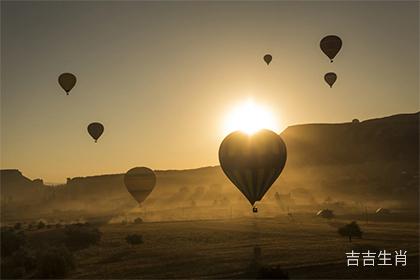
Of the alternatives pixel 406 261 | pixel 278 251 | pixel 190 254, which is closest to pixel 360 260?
pixel 406 261

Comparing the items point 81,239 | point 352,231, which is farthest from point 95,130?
point 352,231

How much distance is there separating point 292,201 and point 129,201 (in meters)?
59.3

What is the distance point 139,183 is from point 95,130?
8.82 meters

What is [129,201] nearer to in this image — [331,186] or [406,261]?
[331,186]

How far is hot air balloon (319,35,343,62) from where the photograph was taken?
52.1 m

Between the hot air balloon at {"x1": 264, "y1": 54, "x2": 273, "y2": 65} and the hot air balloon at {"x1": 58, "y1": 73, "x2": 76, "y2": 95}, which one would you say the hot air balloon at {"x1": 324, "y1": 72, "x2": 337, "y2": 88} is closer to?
the hot air balloon at {"x1": 264, "y1": 54, "x2": 273, "y2": 65}

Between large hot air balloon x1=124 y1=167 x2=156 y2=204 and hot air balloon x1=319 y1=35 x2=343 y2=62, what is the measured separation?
28.2m

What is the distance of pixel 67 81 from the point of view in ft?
177

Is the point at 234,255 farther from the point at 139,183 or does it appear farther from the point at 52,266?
the point at 139,183

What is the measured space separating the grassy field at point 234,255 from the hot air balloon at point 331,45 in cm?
1839

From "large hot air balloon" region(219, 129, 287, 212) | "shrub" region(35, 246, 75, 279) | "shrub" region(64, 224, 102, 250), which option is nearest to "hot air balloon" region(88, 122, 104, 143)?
"shrub" region(64, 224, 102, 250)

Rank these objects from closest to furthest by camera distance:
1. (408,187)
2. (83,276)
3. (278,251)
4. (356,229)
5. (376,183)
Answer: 1. (83,276)
2. (278,251)
3. (356,229)
4. (408,187)
5. (376,183)

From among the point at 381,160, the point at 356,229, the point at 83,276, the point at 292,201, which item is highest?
the point at 381,160

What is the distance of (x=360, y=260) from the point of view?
32781 mm
